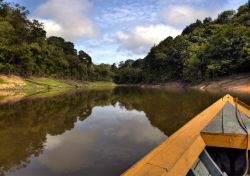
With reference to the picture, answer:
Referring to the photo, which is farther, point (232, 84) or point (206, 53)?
point (206, 53)

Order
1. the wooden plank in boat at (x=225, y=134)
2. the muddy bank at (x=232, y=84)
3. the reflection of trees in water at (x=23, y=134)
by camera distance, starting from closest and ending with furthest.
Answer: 1. the wooden plank in boat at (x=225, y=134)
2. the reflection of trees in water at (x=23, y=134)
3. the muddy bank at (x=232, y=84)

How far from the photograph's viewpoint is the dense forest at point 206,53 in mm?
45988

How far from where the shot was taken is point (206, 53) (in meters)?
55.2

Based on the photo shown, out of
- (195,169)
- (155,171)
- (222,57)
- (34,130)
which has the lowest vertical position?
(34,130)

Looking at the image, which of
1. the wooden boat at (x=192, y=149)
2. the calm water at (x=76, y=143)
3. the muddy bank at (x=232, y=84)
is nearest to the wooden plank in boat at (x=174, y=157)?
the wooden boat at (x=192, y=149)

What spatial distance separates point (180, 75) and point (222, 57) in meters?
23.6

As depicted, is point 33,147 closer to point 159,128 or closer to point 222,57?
point 159,128

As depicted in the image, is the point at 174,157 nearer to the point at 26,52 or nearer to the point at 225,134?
the point at 225,134

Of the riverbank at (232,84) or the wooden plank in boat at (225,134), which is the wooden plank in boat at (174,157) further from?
the riverbank at (232,84)

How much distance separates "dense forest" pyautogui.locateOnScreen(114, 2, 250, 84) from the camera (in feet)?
151

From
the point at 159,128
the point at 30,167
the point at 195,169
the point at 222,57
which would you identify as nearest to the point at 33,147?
the point at 30,167

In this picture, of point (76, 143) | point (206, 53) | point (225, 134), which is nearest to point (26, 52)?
point (206, 53)

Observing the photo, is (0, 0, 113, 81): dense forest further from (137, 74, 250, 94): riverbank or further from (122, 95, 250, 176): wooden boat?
(122, 95, 250, 176): wooden boat

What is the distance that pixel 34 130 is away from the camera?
35.6ft
